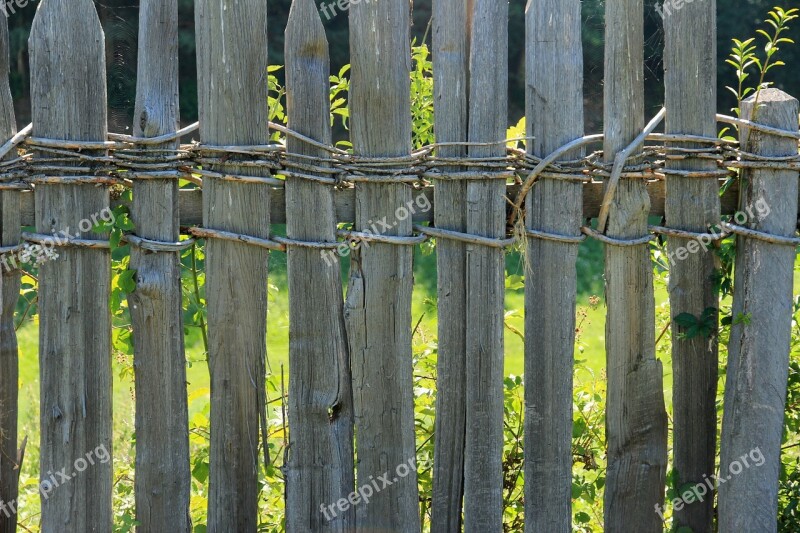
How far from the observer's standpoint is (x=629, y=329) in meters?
2.94

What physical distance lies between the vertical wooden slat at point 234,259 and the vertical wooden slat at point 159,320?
0.09m

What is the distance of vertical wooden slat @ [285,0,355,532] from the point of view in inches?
106

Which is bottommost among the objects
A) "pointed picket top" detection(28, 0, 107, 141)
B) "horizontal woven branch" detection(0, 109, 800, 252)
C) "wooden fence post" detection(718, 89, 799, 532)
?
"wooden fence post" detection(718, 89, 799, 532)

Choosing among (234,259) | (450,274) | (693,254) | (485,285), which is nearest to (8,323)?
(234,259)

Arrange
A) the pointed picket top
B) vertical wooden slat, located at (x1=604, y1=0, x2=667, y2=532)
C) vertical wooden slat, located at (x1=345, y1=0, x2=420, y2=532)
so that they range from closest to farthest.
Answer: the pointed picket top → vertical wooden slat, located at (x1=345, y1=0, x2=420, y2=532) → vertical wooden slat, located at (x1=604, y1=0, x2=667, y2=532)

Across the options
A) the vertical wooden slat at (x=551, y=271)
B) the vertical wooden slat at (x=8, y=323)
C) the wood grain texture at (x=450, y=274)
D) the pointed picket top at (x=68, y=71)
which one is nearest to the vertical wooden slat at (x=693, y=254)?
the vertical wooden slat at (x=551, y=271)

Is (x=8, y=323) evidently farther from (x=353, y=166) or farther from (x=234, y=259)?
(x=353, y=166)

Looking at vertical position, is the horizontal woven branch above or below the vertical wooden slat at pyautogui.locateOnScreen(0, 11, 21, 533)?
above

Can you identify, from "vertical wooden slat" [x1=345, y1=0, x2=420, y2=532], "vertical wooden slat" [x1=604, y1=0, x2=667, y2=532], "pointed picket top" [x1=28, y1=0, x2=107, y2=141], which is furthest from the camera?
"vertical wooden slat" [x1=604, y1=0, x2=667, y2=532]

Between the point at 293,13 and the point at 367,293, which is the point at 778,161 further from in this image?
the point at 293,13

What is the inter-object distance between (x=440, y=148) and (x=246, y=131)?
606mm

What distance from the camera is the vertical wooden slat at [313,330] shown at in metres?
2.71

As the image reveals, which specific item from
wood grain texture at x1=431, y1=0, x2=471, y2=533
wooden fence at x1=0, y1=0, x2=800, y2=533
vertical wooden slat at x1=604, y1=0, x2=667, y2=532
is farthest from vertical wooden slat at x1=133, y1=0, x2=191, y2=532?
vertical wooden slat at x1=604, y1=0, x2=667, y2=532

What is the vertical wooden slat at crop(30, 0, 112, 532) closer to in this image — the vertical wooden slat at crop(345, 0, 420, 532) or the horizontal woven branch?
the horizontal woven branch
